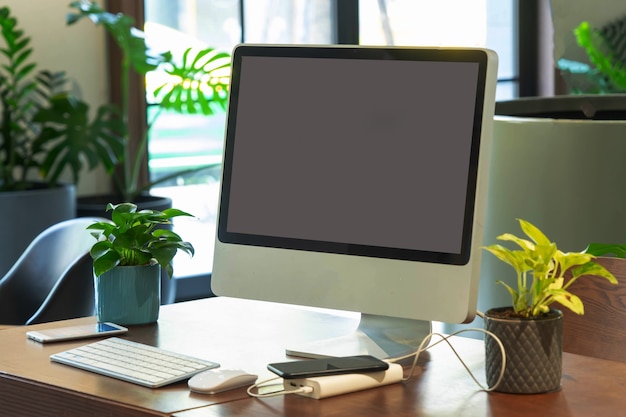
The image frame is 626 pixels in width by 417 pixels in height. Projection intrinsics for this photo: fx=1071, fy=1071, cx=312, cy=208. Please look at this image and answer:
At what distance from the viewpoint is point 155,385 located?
1.55 m

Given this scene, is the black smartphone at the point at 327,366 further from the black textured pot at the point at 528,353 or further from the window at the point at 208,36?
the window at the point at 208,36

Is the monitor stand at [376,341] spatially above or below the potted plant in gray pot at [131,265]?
below

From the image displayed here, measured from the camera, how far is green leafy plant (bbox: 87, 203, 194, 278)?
1.94 m

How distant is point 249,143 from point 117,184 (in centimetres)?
371

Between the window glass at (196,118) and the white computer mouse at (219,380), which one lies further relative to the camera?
the window glass at (196,118)

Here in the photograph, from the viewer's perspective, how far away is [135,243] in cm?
196

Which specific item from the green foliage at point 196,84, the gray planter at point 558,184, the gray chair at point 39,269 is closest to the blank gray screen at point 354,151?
the gray planter at point 558,184

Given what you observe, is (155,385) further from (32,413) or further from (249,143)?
(249,143)

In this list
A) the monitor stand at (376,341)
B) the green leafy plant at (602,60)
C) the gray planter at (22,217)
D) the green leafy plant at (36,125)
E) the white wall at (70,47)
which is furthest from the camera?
the green leafy plant at (602,60)

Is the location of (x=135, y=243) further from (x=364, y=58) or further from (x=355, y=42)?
(x=355, y=42)

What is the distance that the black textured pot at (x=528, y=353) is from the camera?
4.84ft

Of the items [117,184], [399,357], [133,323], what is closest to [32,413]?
[133,323]

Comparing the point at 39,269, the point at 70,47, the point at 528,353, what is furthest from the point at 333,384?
the point at 70,47

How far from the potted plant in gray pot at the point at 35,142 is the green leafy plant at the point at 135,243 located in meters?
2.62
